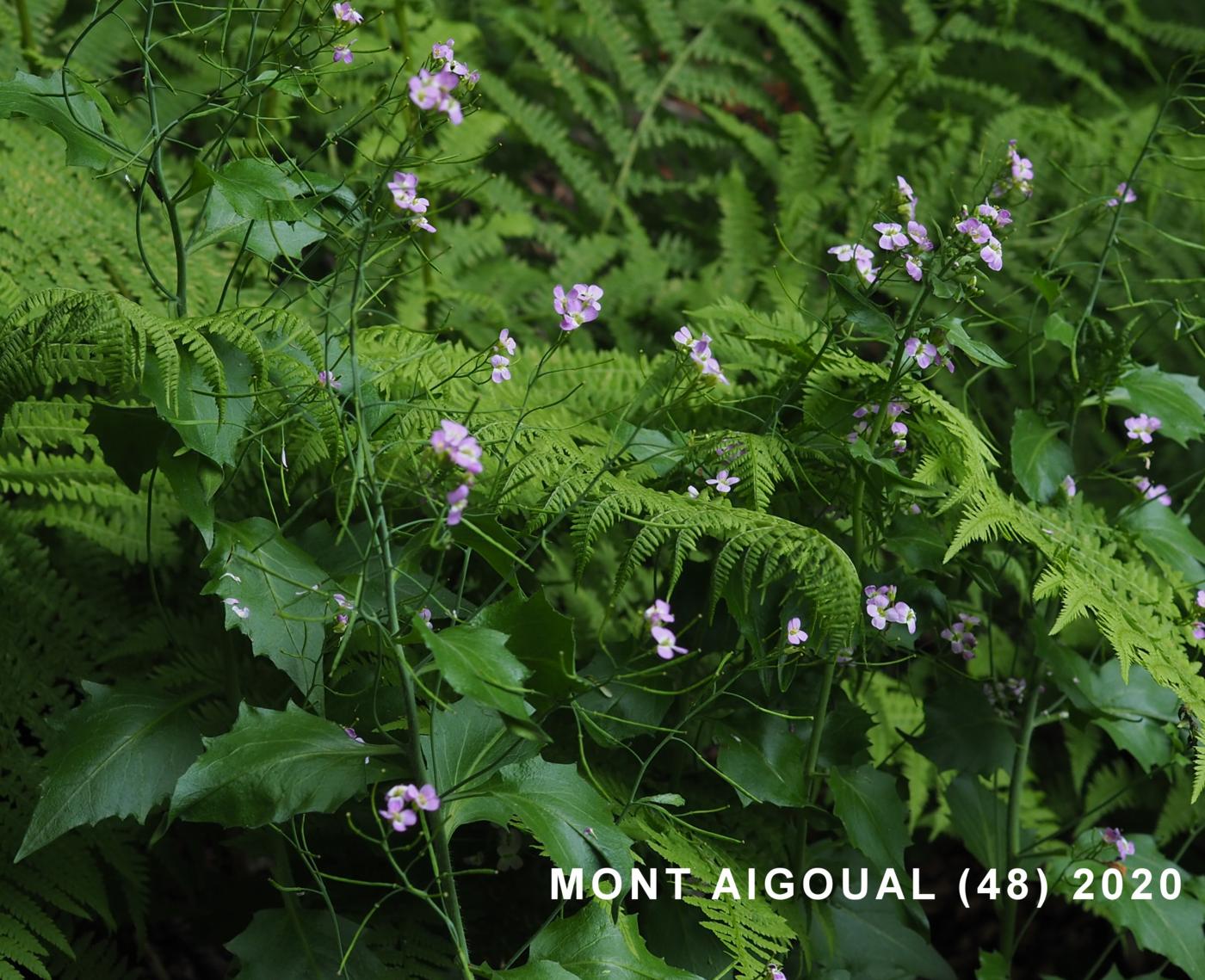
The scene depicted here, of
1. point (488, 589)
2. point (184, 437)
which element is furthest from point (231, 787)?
point (488, 589)

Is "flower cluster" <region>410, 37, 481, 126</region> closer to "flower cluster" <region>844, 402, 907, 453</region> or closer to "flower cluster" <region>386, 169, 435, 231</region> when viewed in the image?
"flower cluster" <region>386, 169, 435, 231</region>

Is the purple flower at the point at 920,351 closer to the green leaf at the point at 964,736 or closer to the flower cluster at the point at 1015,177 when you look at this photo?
the flower cluster at the point at 1015,177

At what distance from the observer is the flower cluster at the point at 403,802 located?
35.2 inches

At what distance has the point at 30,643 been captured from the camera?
1.58m

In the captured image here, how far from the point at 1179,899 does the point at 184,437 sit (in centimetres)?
125

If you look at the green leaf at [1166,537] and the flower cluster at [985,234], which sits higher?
the flower cluster at [985,234]

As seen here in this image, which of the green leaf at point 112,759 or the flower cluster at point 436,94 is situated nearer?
the flower cluster at point 436,94

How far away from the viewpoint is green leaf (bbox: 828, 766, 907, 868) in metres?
1.24

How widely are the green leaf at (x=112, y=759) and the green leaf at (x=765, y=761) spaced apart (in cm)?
53

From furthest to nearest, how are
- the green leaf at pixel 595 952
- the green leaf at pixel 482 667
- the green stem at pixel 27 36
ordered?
the green stem at pixel 27 36, the green leaf at pixel 595 952, the green leaf at pixel 482 667

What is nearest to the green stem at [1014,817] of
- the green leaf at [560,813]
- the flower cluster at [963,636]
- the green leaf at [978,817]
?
the green leaf at [978,817]

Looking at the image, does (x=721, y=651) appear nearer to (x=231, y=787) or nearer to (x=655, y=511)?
(x=655, y=511)

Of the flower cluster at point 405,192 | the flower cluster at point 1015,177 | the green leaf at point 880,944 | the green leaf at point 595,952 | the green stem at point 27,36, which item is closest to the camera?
the flower cluster at point 405,192

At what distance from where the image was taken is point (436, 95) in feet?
2.90
